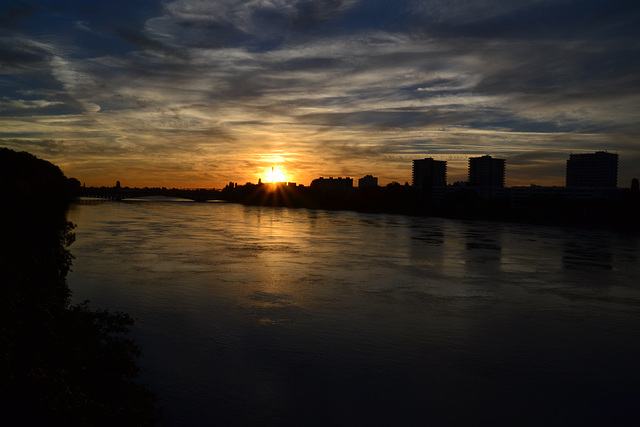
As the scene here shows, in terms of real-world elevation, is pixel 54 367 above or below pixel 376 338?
above

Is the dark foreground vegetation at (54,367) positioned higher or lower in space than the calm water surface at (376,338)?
higher

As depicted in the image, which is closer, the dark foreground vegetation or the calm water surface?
the dark foreground vegetation

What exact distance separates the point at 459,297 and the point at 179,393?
13.9 meters

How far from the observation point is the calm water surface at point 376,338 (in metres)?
10.9

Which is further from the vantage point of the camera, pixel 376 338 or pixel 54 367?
pixel 376 338

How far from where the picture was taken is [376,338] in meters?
15.3

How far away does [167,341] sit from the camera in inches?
566

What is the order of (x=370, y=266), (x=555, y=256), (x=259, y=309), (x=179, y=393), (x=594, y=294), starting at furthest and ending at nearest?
(x=555, y=256) < (x=370, y=266) < (x=594, y=294) < (x=259, y=309) < (x=179, y=393)

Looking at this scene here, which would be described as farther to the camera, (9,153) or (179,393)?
(9,153)

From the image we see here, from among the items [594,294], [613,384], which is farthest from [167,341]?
[594,294]

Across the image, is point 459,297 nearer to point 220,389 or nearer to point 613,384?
point 613,384

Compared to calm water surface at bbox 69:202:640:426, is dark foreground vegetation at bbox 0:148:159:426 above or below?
above

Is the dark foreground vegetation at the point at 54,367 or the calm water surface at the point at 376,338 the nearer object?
the dark foreground vegetation at the point at 54,367

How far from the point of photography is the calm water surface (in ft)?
35.8
